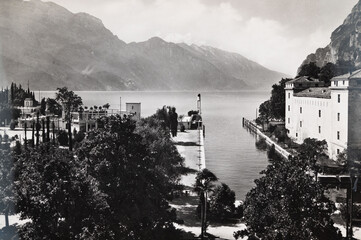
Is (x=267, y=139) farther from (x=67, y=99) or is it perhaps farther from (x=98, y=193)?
(x=98, y=193)

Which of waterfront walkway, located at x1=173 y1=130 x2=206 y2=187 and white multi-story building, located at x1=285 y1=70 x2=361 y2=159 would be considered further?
white multi-story building, located at x1=285 y1=70 x2=361 y2=159

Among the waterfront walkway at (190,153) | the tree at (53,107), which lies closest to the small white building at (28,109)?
the tree at (53,107)

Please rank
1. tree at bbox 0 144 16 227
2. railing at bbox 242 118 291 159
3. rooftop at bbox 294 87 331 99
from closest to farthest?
tree at bbox 0 144 16 227 → rooftop at bbox 294 87 331 99 → railing at bbox 242 118 291 159

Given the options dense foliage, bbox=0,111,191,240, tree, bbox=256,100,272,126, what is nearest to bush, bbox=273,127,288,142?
tree, bbox=256,100,272,126

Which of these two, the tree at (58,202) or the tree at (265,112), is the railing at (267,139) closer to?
the tree at (265,112)

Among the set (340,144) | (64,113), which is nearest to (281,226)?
(340,144)

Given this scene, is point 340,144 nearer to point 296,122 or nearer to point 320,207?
point 296,122

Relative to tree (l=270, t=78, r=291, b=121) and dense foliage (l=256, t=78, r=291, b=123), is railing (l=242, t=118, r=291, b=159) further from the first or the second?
tree (l=270, t=78, r=291, b=121)
